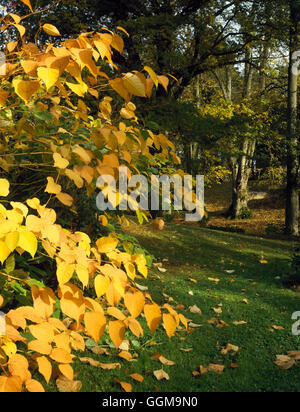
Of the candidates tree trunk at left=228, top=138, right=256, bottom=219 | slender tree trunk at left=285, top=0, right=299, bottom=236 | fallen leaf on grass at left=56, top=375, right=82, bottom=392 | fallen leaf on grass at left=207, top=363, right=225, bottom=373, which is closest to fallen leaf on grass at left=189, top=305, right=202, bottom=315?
fallen leaf on grass at left=207, top=363, right=225, bottom=373

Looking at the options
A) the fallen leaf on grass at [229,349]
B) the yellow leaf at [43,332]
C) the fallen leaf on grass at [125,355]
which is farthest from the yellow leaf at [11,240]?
the fallen leaf on grass at [229,349]

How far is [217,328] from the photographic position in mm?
3971

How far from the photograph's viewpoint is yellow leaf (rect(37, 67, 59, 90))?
3.33ft

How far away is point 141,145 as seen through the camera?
1.50 m

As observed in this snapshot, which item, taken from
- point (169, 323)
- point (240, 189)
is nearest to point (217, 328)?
point (169, 323)

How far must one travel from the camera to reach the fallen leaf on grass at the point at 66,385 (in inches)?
90.4

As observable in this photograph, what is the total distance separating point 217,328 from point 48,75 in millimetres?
3610

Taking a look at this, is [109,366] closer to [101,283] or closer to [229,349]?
[229,349]

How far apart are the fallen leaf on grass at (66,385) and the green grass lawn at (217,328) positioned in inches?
4.4

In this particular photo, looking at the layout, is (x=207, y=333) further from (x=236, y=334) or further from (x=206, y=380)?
(x=206, y=380)

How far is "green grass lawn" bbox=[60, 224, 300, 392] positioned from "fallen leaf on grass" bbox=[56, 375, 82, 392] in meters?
0.11

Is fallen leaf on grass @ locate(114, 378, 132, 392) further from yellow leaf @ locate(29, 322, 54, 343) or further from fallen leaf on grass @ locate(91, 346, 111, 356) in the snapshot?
yellow leaf @ locate(29, 322, 54, 343)

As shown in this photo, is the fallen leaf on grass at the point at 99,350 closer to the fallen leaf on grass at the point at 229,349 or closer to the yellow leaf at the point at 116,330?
the fallen leaf on grass at the point at 229,349
